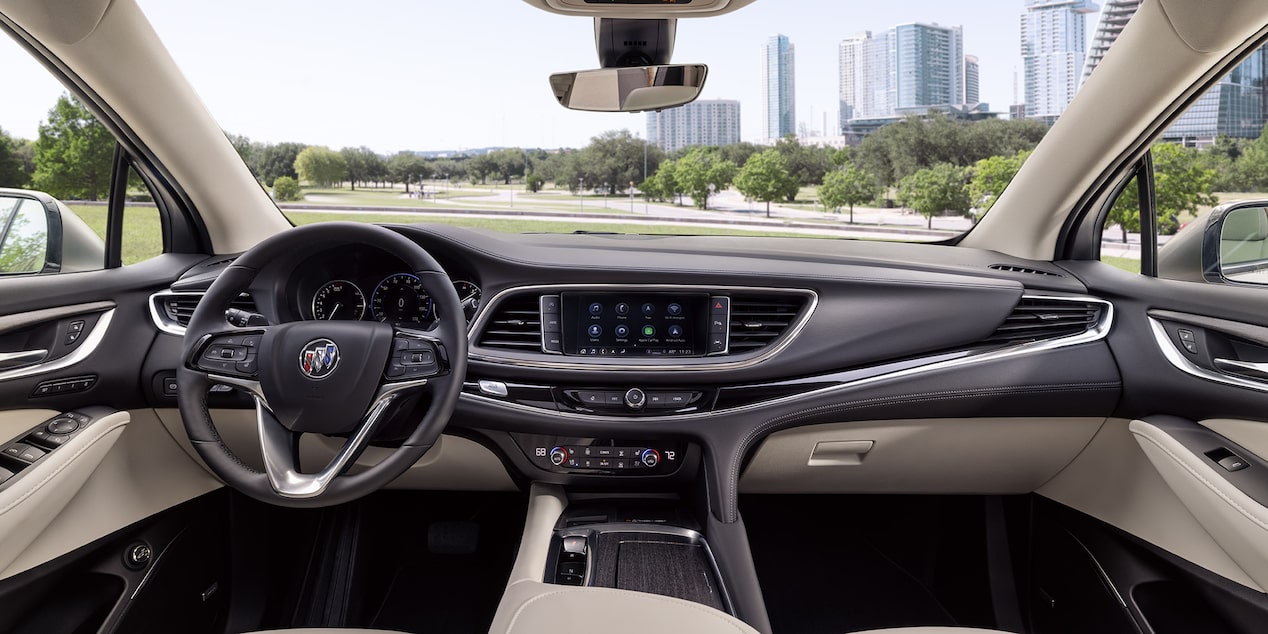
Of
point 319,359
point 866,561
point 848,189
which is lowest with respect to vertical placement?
point 866,561

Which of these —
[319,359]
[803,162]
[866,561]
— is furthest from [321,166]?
[866,561]

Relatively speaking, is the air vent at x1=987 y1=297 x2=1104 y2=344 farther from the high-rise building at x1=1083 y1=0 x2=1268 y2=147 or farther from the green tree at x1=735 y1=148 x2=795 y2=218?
the green tree at x1=735 y1=148 x2=795 y2=218

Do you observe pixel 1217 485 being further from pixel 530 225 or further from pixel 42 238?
pixel 42 238

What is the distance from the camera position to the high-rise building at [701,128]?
9.30ft

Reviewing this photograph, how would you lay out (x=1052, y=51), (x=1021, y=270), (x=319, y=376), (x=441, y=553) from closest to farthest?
(x=319, y=376)
(x=1021, y=270)
(x=441, y=553)
(x=1052, y=51)

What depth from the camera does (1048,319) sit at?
7.75 feet

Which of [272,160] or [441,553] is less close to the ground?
[272,160]

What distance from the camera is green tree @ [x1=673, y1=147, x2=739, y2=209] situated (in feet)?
9.80

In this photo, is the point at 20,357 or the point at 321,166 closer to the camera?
the point at 20,357

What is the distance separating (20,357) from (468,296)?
120 cm

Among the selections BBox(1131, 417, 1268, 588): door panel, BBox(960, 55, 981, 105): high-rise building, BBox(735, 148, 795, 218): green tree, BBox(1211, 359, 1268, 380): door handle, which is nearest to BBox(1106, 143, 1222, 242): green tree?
BBox(1211, 359, 1268, 380): door handle

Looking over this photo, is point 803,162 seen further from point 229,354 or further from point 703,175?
point 229,354

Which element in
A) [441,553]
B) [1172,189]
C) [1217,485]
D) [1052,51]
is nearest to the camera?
[1217,485]

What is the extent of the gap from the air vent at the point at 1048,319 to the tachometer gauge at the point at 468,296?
1.55m
